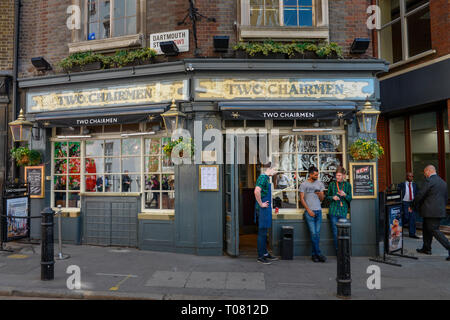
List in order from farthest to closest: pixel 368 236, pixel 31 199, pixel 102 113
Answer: pixel 31 199
pixel 102 113
pixel 368 236

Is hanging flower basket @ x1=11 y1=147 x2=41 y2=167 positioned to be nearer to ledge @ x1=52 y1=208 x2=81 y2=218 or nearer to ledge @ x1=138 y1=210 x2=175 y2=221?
ledge @ x1=52 y1=208 x2=81 y2=218

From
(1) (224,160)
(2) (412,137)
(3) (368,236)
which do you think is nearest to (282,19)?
(1) (224,160)

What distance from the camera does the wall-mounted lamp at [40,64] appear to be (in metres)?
8.80

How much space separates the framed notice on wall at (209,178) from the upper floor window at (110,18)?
4.08 meters

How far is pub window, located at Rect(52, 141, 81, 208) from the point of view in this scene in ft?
29.2

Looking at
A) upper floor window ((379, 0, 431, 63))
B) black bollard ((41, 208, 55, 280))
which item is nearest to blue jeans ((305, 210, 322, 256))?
black bollard ((41, 208, 55, 280))

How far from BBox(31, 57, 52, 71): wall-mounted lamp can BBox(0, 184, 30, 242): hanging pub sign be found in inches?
123

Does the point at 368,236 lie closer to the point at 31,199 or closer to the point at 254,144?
the point at 254,144

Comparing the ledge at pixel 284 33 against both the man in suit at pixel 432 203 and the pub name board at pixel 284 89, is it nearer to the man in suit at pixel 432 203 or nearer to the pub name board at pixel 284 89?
the pub name board at pixel 284 89

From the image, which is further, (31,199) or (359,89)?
(31,199)

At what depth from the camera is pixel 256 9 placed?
27.4ft

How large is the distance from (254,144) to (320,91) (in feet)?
6.52

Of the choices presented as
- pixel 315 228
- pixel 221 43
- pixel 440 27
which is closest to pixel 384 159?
pixel 440 27

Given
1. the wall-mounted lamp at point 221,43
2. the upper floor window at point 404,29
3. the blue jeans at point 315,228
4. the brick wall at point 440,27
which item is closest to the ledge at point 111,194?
the wall-mounted lamp at point 221,43
